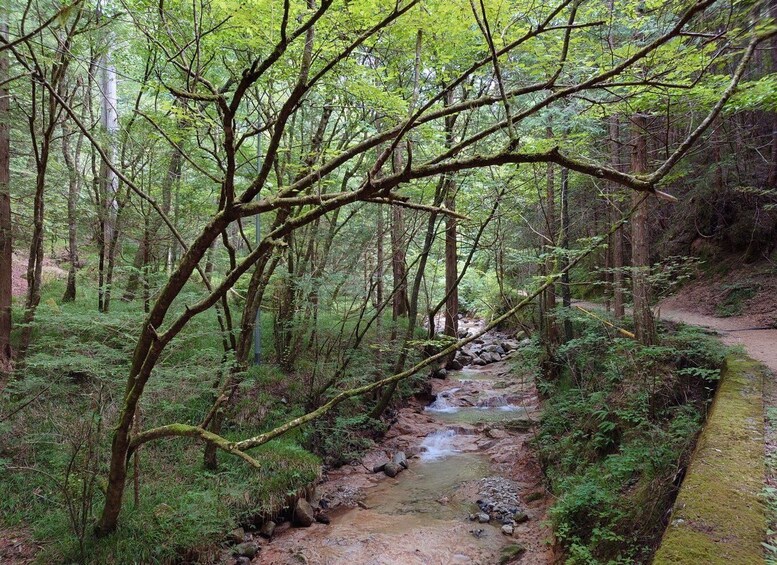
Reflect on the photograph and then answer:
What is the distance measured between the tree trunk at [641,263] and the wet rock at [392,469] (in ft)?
15.7

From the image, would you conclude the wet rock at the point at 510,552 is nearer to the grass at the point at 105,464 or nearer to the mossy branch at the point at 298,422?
the grass at the point at 105,464

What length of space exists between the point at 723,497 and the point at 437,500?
4857mm

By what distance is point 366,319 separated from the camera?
12633 mm

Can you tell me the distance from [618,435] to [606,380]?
1393mm

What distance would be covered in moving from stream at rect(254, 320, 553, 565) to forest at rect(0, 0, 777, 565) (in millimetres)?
57

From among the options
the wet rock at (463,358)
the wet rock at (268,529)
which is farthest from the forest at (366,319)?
the wet rock at (463,358)

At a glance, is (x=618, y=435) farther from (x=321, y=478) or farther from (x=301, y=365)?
(x=301, y=365)

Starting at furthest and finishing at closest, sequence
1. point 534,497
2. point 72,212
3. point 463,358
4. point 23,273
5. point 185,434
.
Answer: point 463,358
point 23,273
point 72,212
point 534,497
point 185,434

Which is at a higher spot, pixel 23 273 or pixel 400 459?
→ pixel 23 273

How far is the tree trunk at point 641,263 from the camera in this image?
657 centimetres

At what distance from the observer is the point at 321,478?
25.6ft

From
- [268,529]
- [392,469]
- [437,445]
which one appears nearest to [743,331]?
[437,445]

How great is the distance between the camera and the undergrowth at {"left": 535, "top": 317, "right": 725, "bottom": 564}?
413cm

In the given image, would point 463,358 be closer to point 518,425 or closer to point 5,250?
point 518,425
